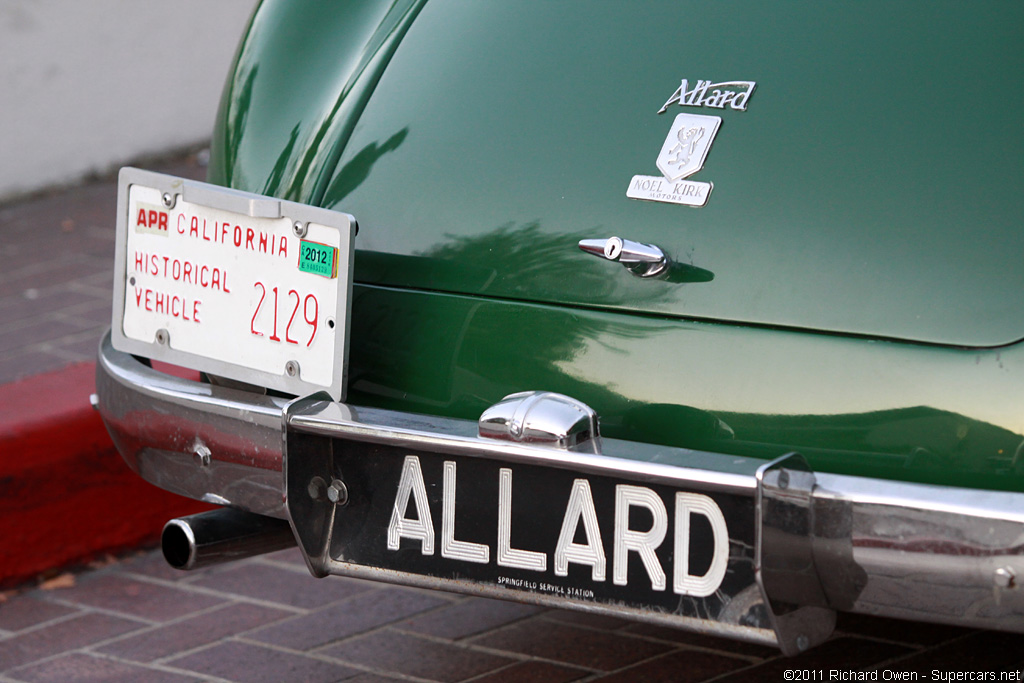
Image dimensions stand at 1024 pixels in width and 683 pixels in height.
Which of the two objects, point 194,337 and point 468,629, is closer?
point 194,337

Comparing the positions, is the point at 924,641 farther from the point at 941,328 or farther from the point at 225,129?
the point at 225,129

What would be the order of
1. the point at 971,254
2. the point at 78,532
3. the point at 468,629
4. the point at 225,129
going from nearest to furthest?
the point at 971,254, the point at 225,129, the point at 468,629, the point at 78,532

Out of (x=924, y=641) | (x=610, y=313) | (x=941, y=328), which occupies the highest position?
(x=941, y=328)

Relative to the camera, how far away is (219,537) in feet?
6.61

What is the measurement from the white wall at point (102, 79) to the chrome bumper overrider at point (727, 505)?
184 inches

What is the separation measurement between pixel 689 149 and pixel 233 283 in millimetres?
763

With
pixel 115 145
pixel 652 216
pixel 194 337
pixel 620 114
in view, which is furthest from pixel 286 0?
pixel 115 145

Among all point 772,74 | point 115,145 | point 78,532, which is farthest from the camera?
point 115,145

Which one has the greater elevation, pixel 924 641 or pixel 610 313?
pixel 610 313

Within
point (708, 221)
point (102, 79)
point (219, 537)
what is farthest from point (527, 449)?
point (102, 79)

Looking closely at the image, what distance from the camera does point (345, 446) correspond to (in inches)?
71.7

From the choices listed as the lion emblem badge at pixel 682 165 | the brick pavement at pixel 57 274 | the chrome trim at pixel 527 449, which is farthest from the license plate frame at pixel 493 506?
the brick pavement at pixel 57 274

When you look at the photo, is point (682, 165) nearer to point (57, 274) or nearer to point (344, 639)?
point (344, 639)

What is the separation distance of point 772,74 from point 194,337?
1.02 m
